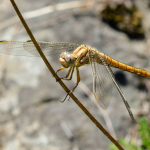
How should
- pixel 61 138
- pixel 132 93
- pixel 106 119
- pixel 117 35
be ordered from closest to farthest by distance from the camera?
pixel 61 138
pixel 106 119
pixel 132 93
pixel 117 35

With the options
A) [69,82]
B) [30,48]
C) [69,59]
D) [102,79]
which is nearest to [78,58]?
[69,59]

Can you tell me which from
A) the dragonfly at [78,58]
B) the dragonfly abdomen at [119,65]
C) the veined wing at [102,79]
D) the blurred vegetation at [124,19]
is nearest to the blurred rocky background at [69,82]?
the blurred vegetation at [124,19]

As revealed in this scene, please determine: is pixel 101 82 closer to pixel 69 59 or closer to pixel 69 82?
pixel 69 59

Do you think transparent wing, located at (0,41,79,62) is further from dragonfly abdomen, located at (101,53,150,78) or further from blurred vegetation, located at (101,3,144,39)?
blurred vegetation, located at (101,3,144,39)

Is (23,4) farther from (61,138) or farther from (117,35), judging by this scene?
(61,138)

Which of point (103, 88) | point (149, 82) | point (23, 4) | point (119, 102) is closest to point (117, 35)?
point (149, 82)

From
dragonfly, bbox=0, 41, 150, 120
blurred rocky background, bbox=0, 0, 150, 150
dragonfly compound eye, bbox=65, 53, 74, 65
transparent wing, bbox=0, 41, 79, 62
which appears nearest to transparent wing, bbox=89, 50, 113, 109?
dragonfly, bbox=0, 41, 150, 120

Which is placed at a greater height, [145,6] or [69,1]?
[69,1]
